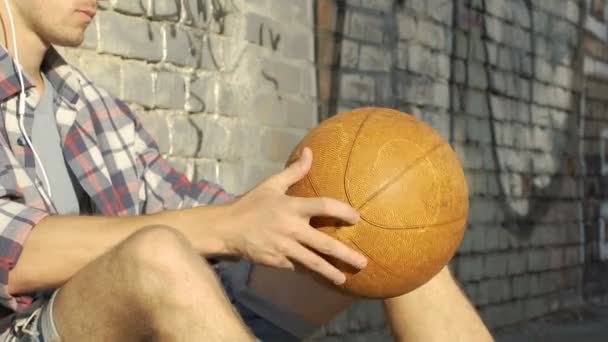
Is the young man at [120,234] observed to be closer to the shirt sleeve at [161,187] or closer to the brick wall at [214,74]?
the shirt sleeve at [161,187]

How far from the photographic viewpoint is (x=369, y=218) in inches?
114

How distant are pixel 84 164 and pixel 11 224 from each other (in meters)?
0.52

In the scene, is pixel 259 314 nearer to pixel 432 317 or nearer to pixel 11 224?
pixel 432 317

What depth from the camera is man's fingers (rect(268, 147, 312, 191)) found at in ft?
9.33

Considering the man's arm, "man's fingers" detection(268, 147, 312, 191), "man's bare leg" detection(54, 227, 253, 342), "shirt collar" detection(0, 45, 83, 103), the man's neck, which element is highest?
the man's neck

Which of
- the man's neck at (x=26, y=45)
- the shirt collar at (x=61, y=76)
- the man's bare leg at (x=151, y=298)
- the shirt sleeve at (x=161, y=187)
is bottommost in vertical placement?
the man's bare leg at (x=151, y=298)

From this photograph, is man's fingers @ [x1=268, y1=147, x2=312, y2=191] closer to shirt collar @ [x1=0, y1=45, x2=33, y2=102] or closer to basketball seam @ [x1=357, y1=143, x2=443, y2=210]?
basketball seam @ [x1=357, y1=143, x2=443, y2=210]

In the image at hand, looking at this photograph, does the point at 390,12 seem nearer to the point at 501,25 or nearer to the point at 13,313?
the point at 501,25

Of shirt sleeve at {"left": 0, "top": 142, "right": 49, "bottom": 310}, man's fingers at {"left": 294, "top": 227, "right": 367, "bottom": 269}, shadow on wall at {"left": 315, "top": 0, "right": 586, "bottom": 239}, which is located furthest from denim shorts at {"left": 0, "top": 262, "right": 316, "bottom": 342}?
shadow on wall at {"left": 315, "top": 0, "right": 586, "bottom": 239}

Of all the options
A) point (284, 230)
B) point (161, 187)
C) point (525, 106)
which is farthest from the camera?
point (525, 106)

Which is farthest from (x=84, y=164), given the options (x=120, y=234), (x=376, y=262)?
(x=376, y=262)

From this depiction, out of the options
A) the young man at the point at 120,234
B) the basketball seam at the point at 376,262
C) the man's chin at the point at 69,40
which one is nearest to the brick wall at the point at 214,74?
the young man at the point at 120,234

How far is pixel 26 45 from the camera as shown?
327 centimetres

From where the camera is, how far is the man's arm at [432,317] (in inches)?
132
